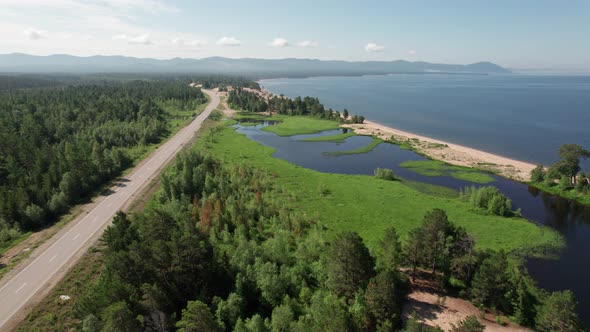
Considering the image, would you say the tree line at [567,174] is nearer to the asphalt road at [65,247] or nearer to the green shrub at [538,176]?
the green shrub at [538,176]

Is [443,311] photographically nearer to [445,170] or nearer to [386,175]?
[386,175]

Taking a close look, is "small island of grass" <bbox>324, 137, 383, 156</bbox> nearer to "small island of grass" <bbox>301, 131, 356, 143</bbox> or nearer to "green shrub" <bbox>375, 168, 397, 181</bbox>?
"small island of grass" <bbox>301, 131, 356, 143</bbox>

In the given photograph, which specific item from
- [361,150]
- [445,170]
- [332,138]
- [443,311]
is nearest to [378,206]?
[443,311]

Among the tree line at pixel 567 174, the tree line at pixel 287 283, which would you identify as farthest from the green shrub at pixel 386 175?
the tree line at pixel 287 283

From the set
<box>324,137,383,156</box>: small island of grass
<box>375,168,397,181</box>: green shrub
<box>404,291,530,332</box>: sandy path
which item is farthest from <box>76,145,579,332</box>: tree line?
<box>324,137,383,156</box>: small island of grass

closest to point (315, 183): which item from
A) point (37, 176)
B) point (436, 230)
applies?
point (436, 230)

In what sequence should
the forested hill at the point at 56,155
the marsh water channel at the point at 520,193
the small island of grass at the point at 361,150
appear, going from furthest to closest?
the small island of grass at the point at 361,150 < the forested hill at the point at 56,155 < the marsh water channel at the point at 520,193
